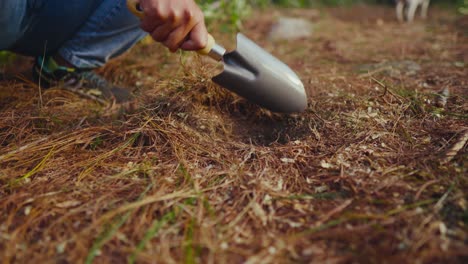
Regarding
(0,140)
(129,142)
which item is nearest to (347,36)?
(129,142)

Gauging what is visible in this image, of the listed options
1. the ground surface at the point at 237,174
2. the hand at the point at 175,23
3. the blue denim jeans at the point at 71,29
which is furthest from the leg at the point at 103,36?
the hand at the point at 175,23

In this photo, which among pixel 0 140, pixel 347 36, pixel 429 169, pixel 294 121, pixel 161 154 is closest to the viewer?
pixel 429 169

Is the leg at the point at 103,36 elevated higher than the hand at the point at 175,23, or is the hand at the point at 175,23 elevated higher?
the hand at the point at 175,23

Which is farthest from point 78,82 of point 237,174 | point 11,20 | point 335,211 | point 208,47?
point 335,211

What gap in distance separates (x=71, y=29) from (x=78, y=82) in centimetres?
34

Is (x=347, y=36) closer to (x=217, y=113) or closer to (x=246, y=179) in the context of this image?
(x=217, y=113)

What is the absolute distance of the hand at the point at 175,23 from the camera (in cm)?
118

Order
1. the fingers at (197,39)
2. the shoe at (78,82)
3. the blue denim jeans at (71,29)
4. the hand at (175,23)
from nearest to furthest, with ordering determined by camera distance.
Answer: the hand at (175,23), the fingers at (197,39), the blue denim jeans at (71,29), the shoe at (78,82)

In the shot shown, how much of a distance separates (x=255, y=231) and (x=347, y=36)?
2.73m

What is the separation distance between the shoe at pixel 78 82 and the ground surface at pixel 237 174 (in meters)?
0.07

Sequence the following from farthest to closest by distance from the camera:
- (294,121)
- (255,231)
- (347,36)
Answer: (347,36) < (294,121) < (255,231)

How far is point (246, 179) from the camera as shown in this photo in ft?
3.90

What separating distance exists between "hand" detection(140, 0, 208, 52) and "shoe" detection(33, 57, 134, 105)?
70cm

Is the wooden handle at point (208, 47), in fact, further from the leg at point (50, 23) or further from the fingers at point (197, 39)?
the leg at point (50, 23)
